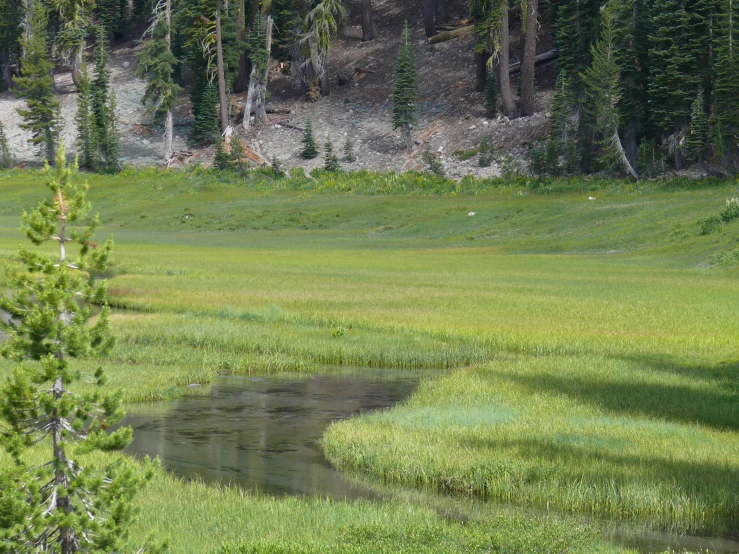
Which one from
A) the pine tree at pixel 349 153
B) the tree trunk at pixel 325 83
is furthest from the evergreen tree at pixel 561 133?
the tree trunk at pixel 325 83

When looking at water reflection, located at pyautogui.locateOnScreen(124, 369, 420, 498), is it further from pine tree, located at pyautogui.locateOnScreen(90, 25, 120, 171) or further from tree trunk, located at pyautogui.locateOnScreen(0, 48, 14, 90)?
tree trunk, located at pyautogui.locateOnScreen(0, 48, 14, 90)

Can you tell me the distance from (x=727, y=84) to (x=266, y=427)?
5019cm

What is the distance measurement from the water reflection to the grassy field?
62 cm

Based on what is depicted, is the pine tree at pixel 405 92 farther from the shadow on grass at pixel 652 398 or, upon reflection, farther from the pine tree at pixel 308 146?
the shadow on grass at pixel 652 398

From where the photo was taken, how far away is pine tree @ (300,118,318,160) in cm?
8750

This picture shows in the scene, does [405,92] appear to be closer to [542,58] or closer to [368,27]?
[542,58]

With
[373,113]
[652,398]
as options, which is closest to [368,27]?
[373,113]

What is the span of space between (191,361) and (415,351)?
5230mm

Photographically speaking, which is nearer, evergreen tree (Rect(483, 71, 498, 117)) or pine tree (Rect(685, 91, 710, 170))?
pine tree (Rect(685, 91, 710, 170))

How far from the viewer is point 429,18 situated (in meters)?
100

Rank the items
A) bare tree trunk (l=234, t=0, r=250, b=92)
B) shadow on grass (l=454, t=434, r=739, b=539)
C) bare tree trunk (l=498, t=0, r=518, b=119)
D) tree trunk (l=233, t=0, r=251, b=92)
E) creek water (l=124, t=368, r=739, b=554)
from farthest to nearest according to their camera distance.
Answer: bare tree trunk (l=234, t=0, r=250, b=92) → tree trunk (l=233, t=0, r=251, b=92) → bare tree trunk (l=498, t=0, r=518, b=119) → creek water (l=124, t=368, r=739, b=554) → shadow on grass (l=454, t=434, r=739, b=539)

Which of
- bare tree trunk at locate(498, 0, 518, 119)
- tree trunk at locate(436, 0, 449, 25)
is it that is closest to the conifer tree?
tree trunk at locate(436, 0, 449, 25)

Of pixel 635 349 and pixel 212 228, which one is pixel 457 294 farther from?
pixel 212 228

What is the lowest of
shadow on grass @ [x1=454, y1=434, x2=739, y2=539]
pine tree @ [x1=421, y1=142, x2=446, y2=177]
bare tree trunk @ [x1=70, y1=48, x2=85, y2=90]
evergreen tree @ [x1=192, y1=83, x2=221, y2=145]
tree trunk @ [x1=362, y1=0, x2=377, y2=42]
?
shadow on grass @ [x1=454, y1=434, x2=739, y2=539]
